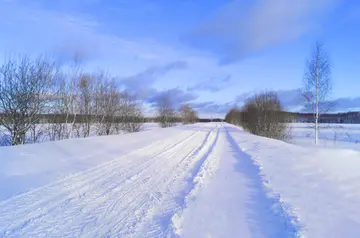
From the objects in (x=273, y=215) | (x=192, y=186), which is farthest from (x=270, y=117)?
(x=273, y=215)

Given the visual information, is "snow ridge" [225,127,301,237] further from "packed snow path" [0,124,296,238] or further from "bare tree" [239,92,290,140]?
"bare tree" [239,92,290,140]

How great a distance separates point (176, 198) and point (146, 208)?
32.9 inches

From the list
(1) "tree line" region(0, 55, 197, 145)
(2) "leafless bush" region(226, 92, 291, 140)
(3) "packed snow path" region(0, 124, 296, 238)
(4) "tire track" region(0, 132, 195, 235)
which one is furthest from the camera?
(2) "leafless bush" region(226, 92, 291, 140)

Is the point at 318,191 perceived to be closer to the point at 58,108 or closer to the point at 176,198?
the point at 176,198

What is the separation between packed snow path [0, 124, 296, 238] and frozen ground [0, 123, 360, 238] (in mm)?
16

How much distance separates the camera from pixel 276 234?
11.1 feet

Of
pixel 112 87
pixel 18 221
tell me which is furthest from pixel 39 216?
pixel 112 87

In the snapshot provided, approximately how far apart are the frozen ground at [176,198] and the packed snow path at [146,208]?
2cm

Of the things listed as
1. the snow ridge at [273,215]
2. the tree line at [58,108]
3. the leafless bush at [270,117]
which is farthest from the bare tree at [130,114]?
the snow ridge at [273,215]

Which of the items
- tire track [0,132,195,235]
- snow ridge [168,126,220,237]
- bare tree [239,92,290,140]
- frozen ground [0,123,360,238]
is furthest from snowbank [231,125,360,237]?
bare tree [239,92,290,140]

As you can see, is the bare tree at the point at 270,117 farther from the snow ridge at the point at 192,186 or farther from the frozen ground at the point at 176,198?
the snow ridge at the point at 192,186

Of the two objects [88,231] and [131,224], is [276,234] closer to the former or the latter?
[131,224]

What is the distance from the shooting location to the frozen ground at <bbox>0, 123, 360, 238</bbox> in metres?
3.44

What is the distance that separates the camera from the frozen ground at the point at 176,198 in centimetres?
344
